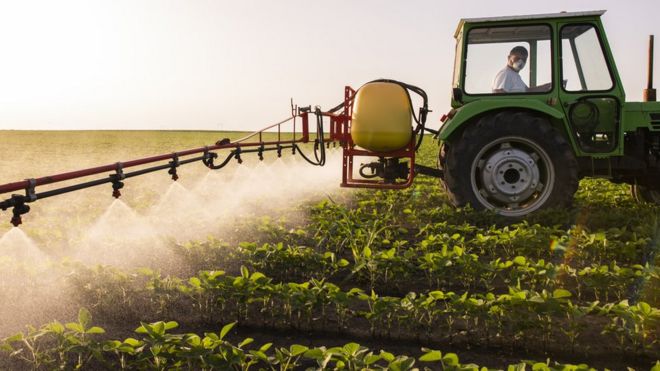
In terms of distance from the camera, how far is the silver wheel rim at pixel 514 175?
5.17 m

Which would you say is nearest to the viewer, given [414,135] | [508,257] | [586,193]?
[508,257]

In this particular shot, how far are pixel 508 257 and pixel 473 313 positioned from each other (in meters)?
1.70

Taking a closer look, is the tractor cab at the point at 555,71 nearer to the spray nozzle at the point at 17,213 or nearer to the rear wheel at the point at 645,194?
the rear wheel at the point at 645,194

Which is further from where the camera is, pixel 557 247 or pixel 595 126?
pixel 595 126

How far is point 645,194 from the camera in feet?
21.3

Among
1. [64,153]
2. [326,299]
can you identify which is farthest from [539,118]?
[64,153]

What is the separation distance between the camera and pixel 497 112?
5.32 metres

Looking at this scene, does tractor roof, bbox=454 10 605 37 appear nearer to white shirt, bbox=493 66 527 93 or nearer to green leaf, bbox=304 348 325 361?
white shirt, bbox=493 66 527 93

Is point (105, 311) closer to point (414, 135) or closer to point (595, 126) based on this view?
point (414, 135)

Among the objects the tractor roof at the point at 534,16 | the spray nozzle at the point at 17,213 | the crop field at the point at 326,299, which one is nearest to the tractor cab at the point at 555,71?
the tractor roof at the point at 534,16

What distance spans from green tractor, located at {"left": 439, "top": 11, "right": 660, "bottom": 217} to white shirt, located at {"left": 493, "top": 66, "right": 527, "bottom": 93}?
0.4 inches

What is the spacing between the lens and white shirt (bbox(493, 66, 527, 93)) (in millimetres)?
5371

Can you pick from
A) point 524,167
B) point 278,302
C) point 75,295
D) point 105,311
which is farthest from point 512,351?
point 524,167

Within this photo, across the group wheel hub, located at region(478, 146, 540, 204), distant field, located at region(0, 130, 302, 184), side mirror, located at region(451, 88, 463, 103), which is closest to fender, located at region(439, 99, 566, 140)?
side mirror, located at region(451, 88, 463, 103)
